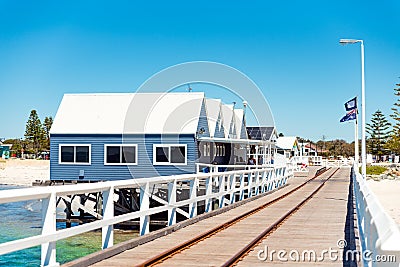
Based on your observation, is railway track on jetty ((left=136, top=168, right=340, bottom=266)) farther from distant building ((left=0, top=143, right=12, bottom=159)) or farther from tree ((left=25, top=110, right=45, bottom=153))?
distant building ((left=0, top=143, right=12, bottom=159))

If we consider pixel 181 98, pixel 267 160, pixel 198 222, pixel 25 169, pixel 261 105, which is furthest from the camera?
pixel 25 169

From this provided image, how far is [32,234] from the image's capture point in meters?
25.9

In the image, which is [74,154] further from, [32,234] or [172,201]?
[172,201]

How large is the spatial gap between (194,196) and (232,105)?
3065cm

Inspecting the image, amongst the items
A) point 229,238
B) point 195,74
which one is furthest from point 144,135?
point 229,238

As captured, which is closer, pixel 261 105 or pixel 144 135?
pixel 144 135

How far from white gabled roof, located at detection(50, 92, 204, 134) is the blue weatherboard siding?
330 millimetres

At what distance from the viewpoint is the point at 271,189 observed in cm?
2867

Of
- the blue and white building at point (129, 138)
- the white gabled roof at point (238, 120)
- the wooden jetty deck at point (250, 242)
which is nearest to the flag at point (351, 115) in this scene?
the blue and white building at point (129, 138)

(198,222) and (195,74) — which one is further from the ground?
(195,74)

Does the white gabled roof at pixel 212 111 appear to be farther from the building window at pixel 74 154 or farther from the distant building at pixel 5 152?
the distant building at pixel 5 152

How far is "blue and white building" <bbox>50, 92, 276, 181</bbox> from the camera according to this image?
32.3 metres

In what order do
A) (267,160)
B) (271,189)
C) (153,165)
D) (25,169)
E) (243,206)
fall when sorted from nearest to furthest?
(243,206), (271,189), (153,165), (267,160), (25,169)

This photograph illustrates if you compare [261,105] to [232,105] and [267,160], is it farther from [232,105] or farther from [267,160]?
[267,160]
